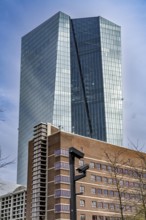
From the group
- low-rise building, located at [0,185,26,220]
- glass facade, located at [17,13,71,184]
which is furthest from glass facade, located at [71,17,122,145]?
low-rise building, located at [0,185,26,220]

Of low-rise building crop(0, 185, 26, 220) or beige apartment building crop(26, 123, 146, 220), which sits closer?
beige apartment building crop(26, 123, 146, 220)

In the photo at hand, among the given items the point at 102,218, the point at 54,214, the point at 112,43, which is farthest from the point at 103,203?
the point at 112,43

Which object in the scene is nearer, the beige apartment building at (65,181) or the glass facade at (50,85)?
the beige apartment building at (65,181)

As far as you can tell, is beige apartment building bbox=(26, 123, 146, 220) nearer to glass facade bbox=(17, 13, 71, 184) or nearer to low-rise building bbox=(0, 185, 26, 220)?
low-rise building bbox=(0, 185, 26, 220)

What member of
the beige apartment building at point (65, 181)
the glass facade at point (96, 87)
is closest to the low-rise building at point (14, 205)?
the glass facade at point (96, 87)

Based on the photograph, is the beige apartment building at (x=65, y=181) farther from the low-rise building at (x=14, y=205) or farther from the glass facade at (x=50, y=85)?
the glass facade at (x=50, y=85)

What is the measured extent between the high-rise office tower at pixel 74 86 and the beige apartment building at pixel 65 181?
59.3 m

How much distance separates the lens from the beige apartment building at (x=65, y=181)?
310 feet

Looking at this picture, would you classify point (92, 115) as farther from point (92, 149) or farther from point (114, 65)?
point (92, 149)

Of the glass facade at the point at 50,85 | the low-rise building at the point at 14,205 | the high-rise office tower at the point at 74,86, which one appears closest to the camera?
the low-rise building at the point at 14,205

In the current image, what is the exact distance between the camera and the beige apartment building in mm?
94438

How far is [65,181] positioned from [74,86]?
3581 inches

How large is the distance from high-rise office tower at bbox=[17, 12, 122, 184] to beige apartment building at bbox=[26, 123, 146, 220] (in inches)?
2333

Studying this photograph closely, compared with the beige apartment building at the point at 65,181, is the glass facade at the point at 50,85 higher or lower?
higher
